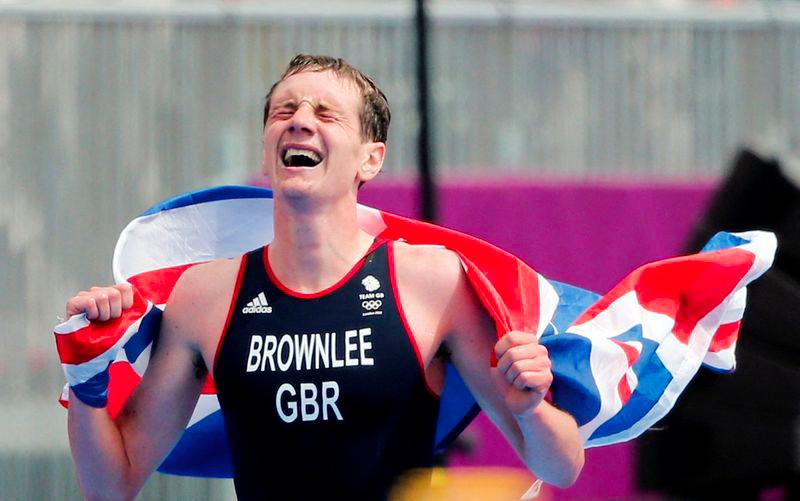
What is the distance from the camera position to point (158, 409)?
102 inches

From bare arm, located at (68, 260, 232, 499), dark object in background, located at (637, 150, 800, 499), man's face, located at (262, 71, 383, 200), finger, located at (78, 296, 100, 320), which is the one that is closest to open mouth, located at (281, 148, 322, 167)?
man's face, located at (262, 71, 383, 200)

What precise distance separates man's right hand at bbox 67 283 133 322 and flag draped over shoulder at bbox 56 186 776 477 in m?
0.14

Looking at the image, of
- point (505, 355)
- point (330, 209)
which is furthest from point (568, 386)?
point (330, 209)

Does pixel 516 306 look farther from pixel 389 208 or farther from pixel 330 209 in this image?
pixel 389 208

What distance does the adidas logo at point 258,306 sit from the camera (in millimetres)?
2473

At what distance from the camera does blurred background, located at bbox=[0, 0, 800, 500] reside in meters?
5.31

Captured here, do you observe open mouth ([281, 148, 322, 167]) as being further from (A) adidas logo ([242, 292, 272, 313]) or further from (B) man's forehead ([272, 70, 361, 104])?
(A) adidas logo ([242, 292, 272, 313])

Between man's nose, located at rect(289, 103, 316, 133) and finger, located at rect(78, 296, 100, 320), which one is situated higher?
man's nose, located at rect(289, 103, 316, 133)

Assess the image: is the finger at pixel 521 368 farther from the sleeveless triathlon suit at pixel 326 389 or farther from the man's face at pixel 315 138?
the man's face at pixel 315 138

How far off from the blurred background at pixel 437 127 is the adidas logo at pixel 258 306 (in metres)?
2.63

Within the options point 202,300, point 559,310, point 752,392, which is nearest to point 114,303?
point 202,300

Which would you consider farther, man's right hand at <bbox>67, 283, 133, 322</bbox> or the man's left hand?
man's right hand at <bbox>67, 283, 133, 322</bbox>

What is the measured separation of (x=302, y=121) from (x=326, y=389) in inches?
20.7

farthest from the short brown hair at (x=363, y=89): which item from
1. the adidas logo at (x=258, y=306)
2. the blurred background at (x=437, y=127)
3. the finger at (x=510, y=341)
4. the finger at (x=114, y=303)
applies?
the blurred background at (x=437, y=127)
